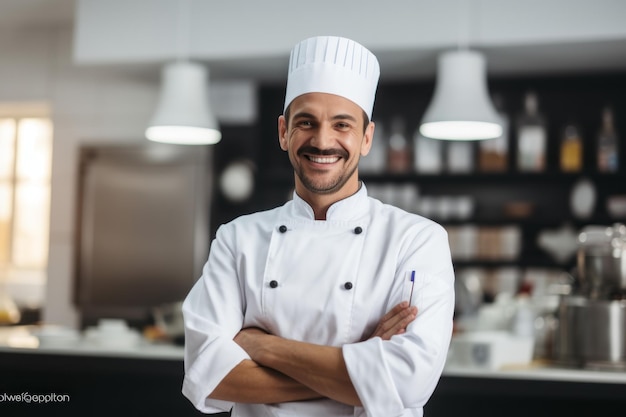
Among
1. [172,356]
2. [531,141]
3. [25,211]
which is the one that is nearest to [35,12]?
[25,211]

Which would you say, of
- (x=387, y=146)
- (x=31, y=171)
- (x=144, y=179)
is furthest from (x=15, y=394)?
(x=31, y=171)

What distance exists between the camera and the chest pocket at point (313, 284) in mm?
→ 1560

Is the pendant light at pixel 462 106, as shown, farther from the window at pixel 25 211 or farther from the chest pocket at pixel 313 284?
the window at pixel 25 211

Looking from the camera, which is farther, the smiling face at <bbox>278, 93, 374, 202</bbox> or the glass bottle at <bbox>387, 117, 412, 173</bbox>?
the glass bottle at <bbox>387, 117, 412, 173</bbox>

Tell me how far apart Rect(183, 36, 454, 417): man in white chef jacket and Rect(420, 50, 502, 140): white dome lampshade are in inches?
79.3

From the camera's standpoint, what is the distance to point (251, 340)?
5.16ft

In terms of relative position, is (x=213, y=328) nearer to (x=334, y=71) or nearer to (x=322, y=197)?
(x=322, y=197)

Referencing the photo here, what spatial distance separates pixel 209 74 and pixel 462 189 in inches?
77.8

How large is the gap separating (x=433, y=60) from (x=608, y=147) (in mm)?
1308

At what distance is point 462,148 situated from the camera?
509 centimetres

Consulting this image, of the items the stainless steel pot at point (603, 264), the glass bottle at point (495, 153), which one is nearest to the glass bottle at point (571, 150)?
the glass bottle at point (495, 153)

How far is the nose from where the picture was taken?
5.08 ft

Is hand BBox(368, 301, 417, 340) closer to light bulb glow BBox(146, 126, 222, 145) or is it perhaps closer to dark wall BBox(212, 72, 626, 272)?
light bulb glow BBox(146, 126, 222, 145)

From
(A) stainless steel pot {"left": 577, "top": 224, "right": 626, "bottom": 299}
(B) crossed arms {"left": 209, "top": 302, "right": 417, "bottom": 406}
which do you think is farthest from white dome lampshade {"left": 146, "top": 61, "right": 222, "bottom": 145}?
(B) crossed arms {"left": 209, "top": 302, "right": 417, "bottom": 406}
